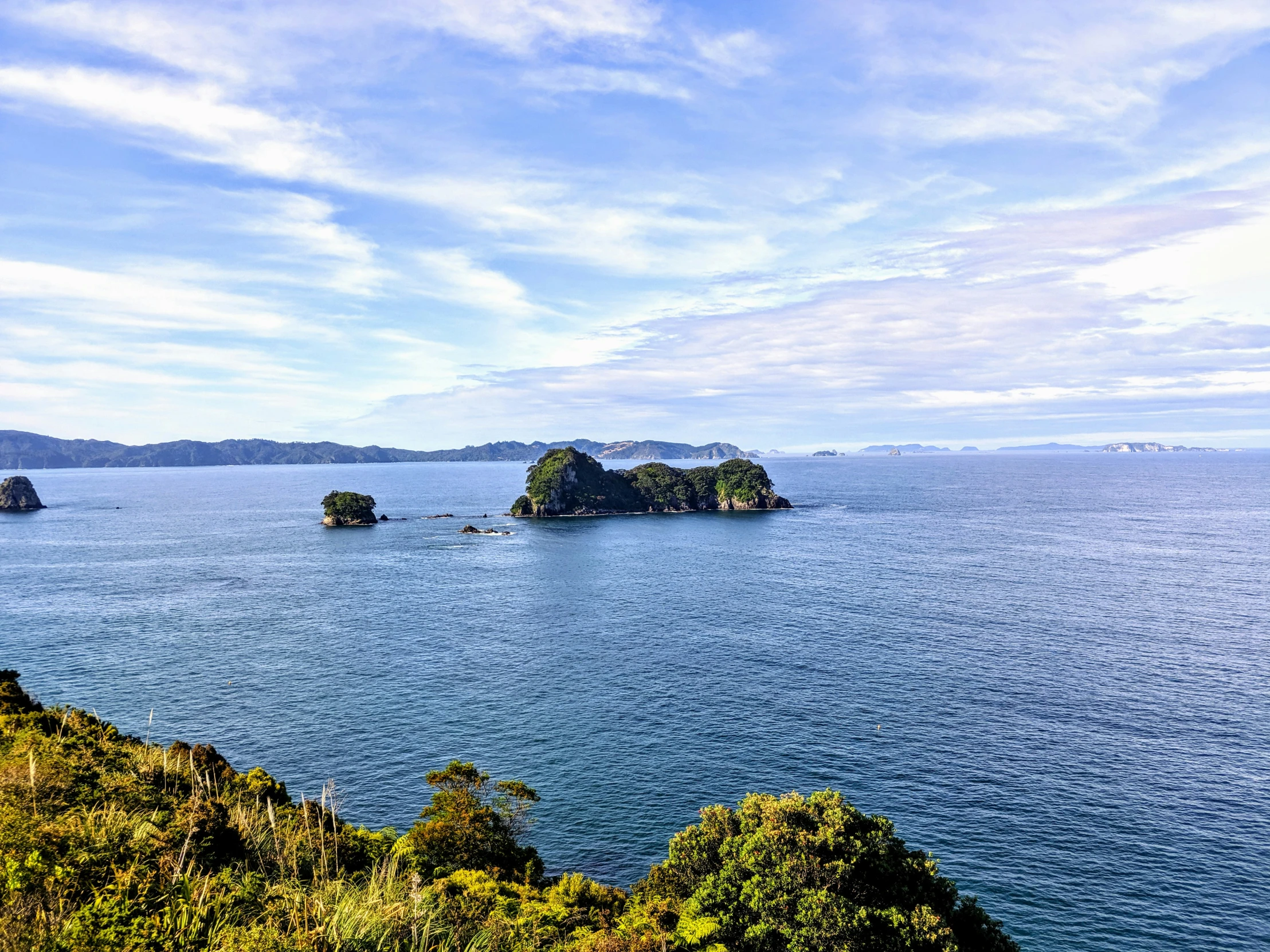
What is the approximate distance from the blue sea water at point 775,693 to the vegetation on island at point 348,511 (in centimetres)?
5501

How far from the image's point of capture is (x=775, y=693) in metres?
69.0

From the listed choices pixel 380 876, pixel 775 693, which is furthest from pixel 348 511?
pixel 380 876

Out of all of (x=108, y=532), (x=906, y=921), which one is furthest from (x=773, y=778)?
(x=108, y=532)

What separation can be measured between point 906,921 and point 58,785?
→ 105 feet

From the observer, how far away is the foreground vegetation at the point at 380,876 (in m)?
14.2

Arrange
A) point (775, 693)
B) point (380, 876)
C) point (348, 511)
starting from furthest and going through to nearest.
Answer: point (348, 511), point (775, 693), point (380, 876)

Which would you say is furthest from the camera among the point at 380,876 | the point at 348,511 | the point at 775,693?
the point at 348,511

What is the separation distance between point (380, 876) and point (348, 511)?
185144 mm

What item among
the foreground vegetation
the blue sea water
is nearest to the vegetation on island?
the blue sea water

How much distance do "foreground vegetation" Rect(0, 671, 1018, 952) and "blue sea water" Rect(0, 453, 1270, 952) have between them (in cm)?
901

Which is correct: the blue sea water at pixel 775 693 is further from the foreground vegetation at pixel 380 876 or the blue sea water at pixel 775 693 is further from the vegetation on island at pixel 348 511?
the vegetation on island at pixel 348 511

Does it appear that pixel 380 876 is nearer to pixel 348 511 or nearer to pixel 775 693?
pixel 775 693

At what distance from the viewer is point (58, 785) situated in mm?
23641

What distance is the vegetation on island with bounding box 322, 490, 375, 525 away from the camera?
634 feet
